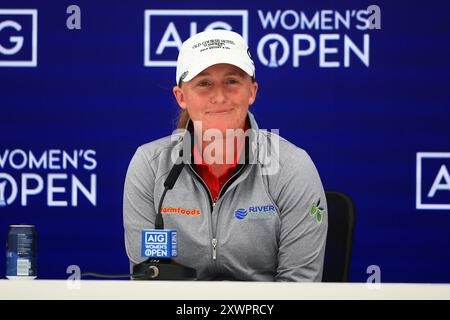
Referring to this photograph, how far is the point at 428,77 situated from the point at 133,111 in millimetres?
1127

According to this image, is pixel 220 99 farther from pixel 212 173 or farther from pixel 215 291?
pixel 215 291

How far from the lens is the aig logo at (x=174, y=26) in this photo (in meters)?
2.95

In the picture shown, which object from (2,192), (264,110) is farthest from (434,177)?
(2,192)

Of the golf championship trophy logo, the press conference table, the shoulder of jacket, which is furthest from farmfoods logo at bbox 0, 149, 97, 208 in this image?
the press conference table

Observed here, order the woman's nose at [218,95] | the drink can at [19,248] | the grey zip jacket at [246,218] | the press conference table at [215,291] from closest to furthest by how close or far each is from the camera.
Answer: the press conference table at [215,291], the drink can at [19,248], the grey zip jacket at [246,218], the woman's nose at [218,95]

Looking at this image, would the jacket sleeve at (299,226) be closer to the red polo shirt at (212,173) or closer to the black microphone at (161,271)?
the red polo shirt at (212,173)

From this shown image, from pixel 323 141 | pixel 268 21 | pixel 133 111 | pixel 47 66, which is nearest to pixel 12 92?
pixel 47 66

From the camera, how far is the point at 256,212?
76.3 inches

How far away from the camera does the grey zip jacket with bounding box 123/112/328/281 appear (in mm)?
1924

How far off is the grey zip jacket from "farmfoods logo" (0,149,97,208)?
0.96 meters

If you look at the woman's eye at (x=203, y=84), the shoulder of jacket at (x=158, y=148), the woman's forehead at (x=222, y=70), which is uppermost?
the woman's forehead at (x=222, y=70)

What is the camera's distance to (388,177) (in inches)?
117

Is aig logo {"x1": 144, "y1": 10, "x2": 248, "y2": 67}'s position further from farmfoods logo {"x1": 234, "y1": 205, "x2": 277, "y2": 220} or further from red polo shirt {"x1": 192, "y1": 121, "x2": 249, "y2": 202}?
farmfoods logo {"x1": 234, "y1": 205, "x2": 277, "y2": 220}

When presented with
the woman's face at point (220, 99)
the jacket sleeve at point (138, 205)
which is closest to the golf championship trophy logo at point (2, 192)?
the jacket sleeve at point (138, 205)
